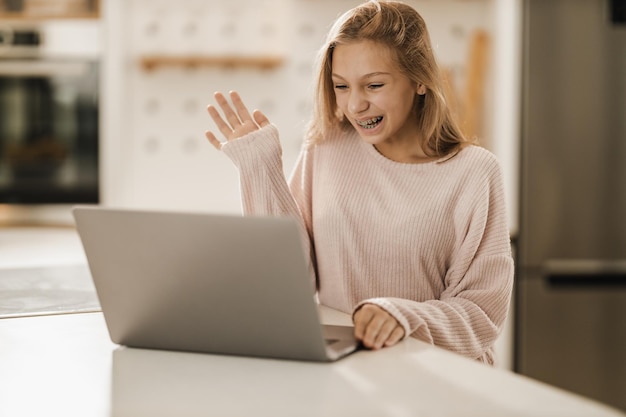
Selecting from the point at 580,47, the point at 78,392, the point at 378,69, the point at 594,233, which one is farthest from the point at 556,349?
the point at 78,392

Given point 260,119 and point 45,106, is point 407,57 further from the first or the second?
point 45,106

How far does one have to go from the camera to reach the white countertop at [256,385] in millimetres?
747

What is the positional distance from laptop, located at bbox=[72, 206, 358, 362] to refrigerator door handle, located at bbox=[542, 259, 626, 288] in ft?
6.35

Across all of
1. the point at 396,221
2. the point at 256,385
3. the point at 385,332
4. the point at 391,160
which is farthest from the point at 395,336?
the point at 391,160

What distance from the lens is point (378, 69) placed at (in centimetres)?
137

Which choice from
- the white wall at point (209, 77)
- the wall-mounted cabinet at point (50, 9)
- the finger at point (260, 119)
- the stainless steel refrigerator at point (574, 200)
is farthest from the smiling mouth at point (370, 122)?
the wall-mounted cabinet at point (50, 9)

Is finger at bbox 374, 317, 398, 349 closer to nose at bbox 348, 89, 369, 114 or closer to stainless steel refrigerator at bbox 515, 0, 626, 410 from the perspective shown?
nose at bbox 348, 89, 369, 114

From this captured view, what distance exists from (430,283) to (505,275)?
17 centimetres

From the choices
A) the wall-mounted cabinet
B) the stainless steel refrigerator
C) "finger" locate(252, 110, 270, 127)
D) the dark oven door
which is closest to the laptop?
"finger" locate(252, 110, 270, 127)

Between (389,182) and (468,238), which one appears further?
(389,182)

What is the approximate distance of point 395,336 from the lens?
1002 millimetres

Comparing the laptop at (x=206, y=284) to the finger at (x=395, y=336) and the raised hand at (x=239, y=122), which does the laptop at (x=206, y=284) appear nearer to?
the finger at (x=395, y=336)

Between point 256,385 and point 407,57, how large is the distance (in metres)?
0.76

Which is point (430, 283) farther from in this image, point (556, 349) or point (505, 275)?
point (556, 349)
